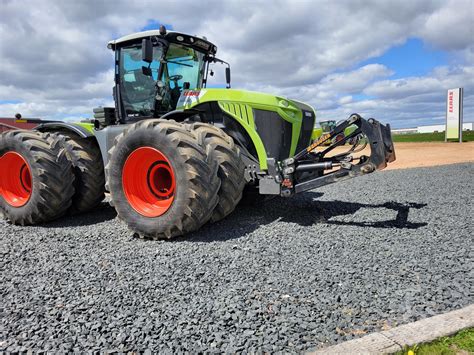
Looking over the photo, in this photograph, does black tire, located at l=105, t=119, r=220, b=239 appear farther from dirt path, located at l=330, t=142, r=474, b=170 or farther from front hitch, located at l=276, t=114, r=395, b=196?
dirt path, located at l=330, t=142, r=474, b=170

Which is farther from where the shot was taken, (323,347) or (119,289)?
(119,289)

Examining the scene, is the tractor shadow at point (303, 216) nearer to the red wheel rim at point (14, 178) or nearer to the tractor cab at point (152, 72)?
the tractor cab at point (152, 72)

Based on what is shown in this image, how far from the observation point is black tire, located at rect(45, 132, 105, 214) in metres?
5.83

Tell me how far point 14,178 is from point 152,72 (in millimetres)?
2856

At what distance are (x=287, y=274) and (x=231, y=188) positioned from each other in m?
1.54

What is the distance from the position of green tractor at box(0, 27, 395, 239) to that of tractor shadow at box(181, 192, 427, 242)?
0.26 meters

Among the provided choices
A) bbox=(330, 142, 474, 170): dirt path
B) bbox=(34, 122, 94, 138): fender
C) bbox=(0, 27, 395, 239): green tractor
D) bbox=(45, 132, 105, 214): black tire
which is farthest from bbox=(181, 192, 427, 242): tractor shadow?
bbox=(330, 142, 474, 170): dirt path

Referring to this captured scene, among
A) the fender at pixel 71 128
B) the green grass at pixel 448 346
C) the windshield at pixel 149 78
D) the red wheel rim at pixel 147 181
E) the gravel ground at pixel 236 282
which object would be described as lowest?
the green grass at pixel 448 346

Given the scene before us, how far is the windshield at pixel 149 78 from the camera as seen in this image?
567 centimetres

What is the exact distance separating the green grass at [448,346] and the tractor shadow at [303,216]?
253 cm

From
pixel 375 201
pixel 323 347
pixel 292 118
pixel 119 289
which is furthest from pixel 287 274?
pixel 375 201

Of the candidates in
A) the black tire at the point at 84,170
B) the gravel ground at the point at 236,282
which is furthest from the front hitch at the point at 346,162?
the black tire at the point at 84,170

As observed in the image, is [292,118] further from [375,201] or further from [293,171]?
[375,201]

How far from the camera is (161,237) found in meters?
4.46
